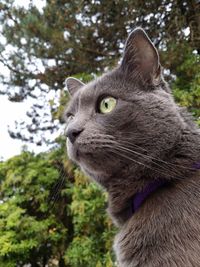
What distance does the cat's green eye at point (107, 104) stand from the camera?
1339mm

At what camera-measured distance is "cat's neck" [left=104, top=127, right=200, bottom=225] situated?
1241 mm

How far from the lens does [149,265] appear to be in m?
1.09

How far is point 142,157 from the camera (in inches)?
49.0

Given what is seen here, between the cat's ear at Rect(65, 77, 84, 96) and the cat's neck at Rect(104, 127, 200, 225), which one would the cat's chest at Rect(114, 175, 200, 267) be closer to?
the cat's neck at Rect(104, 127, 200, 225)

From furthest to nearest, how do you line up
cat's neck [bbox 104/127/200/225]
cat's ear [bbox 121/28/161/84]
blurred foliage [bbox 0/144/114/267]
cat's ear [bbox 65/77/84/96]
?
1. blurred foliage [bbox 0/144/114/267]
2. cat's ear [bbox 65/77/84/96]
3. cat's ear [bbox 121/28/161/84]
4. cat's neck [bbox 104/127/200/225]

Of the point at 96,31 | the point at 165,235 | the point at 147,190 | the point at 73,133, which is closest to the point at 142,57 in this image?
the point at 73,133

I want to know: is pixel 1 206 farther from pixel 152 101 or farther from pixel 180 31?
pixel 152 101

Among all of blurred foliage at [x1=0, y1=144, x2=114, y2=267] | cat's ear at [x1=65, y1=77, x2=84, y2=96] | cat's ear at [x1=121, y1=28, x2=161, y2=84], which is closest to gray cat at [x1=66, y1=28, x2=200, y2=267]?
cat's ear at [x1=121, y1=28, x2=161, y2=84]

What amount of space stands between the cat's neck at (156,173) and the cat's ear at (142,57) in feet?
0.75

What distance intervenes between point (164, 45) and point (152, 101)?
2.50m

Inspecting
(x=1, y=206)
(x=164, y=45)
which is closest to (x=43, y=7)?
(x=164, y=45)

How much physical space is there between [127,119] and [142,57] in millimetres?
249

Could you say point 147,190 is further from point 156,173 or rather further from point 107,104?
point 107,104

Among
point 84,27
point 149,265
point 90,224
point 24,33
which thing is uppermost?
point 24,33
